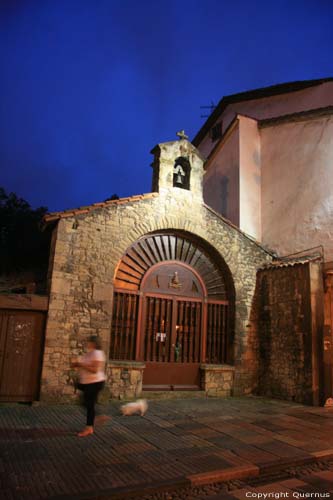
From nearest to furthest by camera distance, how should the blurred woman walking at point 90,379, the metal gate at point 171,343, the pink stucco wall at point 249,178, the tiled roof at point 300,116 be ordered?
the blurred woman walking at point 90,379
the metal gate at point 171,343
the tiled roof at point 300,116
the pink stucco wall at point 249,178

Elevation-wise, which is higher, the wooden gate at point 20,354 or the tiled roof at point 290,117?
the tiled roof at point 290,117

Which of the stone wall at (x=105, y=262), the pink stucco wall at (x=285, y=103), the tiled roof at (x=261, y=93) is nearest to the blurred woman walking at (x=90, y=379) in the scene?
the stone wall at (x=105, y=262)

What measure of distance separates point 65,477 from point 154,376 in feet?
19.0

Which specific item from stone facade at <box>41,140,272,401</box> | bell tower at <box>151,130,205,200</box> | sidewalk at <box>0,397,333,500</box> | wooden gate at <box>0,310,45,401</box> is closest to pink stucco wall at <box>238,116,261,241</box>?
stone facade at <box>41,140,272,401</box>

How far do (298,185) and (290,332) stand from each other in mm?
4815

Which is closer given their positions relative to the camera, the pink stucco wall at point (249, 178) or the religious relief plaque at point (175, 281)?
the religious relief plaque at point (175, 281)

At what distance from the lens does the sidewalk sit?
4.18 metres

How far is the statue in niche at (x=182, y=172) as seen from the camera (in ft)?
37.4

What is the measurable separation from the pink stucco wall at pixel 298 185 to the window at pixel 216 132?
3430 mm

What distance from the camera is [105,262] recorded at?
937cm

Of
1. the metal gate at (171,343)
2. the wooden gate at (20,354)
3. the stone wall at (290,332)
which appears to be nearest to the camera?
the wooden gate at (20,354)

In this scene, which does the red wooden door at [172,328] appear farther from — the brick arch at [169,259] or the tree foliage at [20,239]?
Result: the tree foliage at [20,239]

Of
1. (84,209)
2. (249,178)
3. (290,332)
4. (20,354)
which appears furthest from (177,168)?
(20,354)

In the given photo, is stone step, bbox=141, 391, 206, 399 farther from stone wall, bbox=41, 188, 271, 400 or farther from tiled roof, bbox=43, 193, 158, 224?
tiled roof, bbox=43, 193, 158, 224
